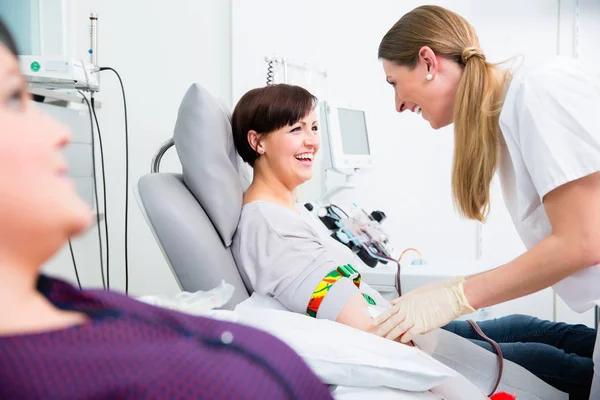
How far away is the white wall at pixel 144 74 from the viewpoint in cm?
295

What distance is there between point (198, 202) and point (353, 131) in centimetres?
153

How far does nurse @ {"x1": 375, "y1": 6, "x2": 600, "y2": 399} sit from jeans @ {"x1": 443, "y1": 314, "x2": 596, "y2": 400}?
13 cm

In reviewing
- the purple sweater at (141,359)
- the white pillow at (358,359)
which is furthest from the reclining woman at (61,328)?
the white pillow at (358,359)

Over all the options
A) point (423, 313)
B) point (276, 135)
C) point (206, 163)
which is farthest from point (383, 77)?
point (423, 313)

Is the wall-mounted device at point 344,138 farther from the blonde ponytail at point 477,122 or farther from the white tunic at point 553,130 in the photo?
the white tunic at point 553,130

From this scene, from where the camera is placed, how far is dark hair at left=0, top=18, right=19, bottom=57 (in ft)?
1.24

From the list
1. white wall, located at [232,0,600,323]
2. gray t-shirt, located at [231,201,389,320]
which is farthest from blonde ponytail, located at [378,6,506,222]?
white wall, located at [232,0,600,323]

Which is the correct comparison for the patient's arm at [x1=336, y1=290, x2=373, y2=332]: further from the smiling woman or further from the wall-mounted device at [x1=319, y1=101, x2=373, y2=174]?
the wall-mounted device at [x1=319, y1=101, x2=373, y2=174]

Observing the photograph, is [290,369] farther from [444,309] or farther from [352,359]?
[444,309]

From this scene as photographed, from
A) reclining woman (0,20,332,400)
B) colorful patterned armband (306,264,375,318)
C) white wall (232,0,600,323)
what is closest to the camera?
reclining woman (0,20,332,400)

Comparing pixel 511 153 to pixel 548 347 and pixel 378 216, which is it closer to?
pixel 548 347

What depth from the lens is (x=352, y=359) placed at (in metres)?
0.83

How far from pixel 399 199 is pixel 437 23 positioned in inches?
81.2

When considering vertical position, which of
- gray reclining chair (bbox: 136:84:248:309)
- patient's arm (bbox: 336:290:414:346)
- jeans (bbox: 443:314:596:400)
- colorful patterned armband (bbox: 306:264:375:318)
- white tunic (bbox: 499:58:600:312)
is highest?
white tunic (bbox: 499:58:600:312)
